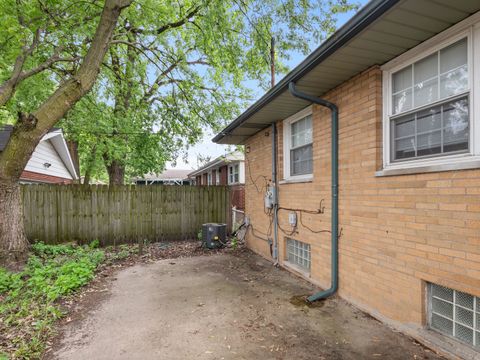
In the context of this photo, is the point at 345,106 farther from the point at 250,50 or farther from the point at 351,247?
the point at 250,50

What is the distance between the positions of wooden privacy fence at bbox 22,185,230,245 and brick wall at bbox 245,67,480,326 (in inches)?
177

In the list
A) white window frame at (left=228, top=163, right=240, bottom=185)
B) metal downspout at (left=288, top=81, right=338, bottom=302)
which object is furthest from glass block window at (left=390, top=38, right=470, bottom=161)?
white window frame at (left=228, top=163, right=240, bottom=185)

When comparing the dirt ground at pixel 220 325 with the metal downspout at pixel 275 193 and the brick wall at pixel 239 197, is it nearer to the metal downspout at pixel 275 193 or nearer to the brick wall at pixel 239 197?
the metal downspout at pixel 275 193

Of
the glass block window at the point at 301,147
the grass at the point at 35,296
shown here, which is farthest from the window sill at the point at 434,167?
the grass at the point at 35,296

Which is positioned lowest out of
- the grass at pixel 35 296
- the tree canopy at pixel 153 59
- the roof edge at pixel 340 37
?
the grass at pixel 35 296

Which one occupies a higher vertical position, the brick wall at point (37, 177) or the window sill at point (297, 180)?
the brick wall at point (37, 177)

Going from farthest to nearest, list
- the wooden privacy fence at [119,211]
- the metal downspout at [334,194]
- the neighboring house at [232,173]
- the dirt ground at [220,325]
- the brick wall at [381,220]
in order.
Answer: the neighboring house at [232,173] → the wooden privacy fence at [119,211] → the metal downspout at [334,194] → the dirt ground at [220,325] → the brick wall at [381,220]

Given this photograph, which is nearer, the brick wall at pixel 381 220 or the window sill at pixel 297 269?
the brick wall at pixel 381 220

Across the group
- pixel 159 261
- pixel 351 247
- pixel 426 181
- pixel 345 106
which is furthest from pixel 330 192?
pixel 159 261

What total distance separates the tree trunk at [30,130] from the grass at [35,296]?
61 centimetres

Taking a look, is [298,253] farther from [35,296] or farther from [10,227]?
[10,227]

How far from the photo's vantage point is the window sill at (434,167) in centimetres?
238

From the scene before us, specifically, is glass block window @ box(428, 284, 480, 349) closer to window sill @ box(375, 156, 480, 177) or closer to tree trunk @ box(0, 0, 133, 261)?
window sill @ box(375, 156, 480, 177)

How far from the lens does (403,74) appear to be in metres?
3.19
